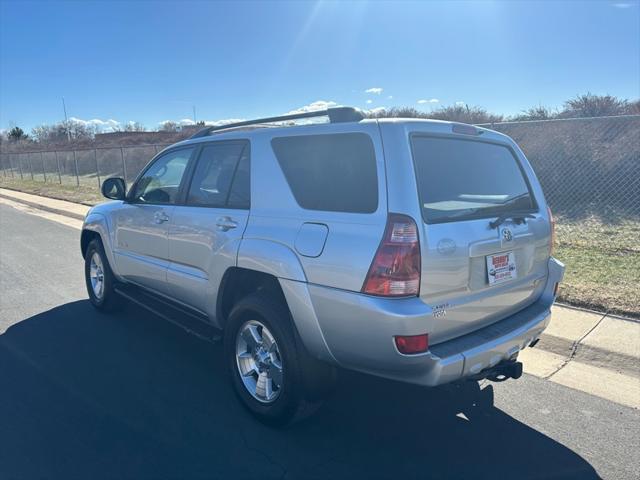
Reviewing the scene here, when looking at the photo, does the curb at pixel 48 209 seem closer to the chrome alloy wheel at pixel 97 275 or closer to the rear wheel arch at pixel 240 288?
the chrome alloy wheel at pixel 97 275

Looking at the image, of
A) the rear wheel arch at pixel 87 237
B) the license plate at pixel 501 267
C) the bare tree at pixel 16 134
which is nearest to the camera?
the license plate at pixel 501 267

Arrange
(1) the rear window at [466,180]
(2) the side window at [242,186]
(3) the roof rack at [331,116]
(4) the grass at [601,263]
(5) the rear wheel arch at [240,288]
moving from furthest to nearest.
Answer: (4) the grass at [601,263] → (2) the side window at [242,186] → (5) the rear wheel arch at [240,288] → (3) the roof rack at [331,116] → (1) the rear window at [466,180]

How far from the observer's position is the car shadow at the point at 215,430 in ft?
9.55

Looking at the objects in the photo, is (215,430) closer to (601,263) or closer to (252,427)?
(252,427)

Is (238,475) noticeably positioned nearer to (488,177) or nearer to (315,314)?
(315,314)

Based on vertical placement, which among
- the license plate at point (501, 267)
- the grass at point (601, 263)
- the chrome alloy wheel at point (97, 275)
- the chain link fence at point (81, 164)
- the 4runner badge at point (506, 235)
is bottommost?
the chain link fence at point (81, 164)

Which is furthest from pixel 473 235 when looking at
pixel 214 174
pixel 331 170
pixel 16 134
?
pixel 16 134

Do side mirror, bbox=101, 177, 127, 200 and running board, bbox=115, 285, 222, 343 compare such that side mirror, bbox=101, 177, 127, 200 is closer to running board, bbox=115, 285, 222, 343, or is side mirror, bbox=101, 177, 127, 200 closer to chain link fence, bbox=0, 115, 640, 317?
running board, bbox=115, 285, 222, 343

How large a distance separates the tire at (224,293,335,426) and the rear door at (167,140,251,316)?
0.37m

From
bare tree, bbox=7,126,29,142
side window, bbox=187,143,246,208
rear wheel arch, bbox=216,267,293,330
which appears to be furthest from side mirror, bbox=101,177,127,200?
bare tree, bbox=7,126,29,142

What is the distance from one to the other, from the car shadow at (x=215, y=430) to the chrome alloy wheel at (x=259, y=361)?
0.23m

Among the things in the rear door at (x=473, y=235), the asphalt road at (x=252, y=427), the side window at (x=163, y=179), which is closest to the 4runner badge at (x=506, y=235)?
the rear door at (x=473, y=235)

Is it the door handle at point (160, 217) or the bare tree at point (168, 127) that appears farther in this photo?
the bare tree at point (168, 127)

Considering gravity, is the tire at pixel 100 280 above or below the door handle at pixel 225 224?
below
